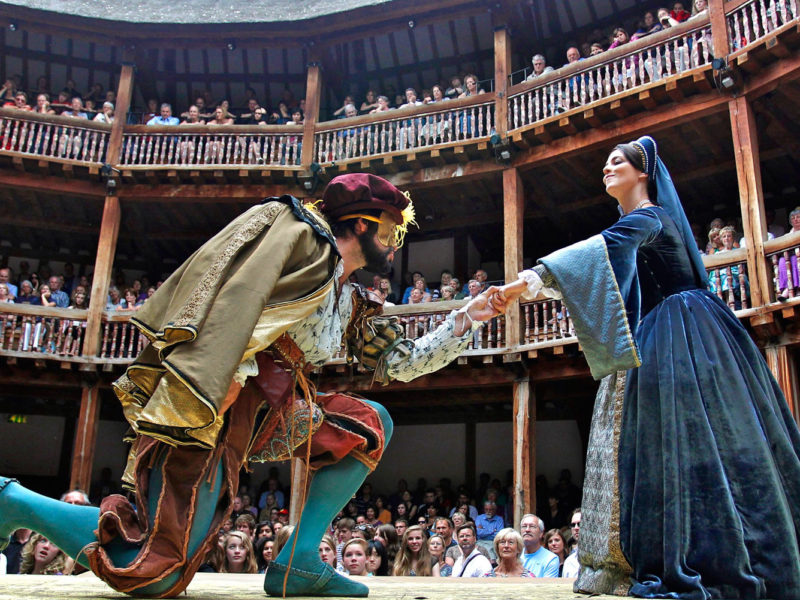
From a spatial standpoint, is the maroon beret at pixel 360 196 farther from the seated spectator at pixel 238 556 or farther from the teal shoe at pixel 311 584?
the seated spectator at pixel 238 556

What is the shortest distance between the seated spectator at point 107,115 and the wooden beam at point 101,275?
170 cm

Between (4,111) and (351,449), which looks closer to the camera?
(351,449)

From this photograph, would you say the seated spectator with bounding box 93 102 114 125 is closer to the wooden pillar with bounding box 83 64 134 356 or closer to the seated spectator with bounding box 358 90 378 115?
the wooden pillar with bounding box 83 64 134 356

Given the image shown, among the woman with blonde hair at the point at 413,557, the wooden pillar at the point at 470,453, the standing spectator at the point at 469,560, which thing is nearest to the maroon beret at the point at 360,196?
the standing spectator at the point at 469,560

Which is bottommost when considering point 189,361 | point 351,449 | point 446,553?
point 446,553

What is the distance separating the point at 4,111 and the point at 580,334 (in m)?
13.4

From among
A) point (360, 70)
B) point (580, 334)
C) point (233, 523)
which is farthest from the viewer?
point (360, 70)

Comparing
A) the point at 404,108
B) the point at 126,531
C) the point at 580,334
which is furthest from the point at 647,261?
the point at 404,108

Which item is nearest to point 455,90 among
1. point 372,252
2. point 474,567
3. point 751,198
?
point 751,198

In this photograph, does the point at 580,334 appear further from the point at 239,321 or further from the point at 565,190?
the point at 565,190

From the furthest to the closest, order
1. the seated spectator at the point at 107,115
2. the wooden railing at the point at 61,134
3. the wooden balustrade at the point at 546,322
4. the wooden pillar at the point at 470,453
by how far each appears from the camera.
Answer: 1. the wooden pillar at the point at 470,453
2. the seated spectator at the point at 107,115
3. the wooden railing at the point at 61,134
4. the wooden balustrade at the point at 546,322

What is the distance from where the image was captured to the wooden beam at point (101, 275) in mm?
12344

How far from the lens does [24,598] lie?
1.82 metres

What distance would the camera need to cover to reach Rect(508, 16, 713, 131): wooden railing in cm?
1066
